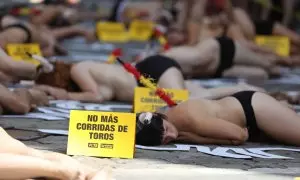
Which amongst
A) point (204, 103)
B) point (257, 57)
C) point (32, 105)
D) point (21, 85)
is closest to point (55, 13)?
point (257, 57)

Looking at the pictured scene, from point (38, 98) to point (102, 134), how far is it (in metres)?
1.77

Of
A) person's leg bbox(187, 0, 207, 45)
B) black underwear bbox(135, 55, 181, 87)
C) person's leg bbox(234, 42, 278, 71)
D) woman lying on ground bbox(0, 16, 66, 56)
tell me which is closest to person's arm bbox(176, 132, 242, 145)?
A: black underwear bbox(135, 55, 181, 87)

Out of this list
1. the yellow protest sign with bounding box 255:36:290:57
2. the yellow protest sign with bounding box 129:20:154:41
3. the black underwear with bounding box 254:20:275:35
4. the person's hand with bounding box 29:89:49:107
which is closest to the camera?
the person's hand with bounding box 29:89:49:107

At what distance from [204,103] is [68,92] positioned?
177cm

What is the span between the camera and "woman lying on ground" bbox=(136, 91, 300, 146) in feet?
15.7

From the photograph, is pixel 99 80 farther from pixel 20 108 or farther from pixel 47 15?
pixel 47 15

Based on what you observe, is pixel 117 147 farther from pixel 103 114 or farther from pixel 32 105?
pixel 32 105

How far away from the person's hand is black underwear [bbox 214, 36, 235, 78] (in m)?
2.21

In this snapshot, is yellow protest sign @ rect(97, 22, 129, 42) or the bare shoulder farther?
yellow protest sign @ rect(97, 22, 129, 42)

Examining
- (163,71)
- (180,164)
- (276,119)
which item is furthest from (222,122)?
(163,71)

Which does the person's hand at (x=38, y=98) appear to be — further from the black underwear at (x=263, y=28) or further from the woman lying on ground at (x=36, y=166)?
the black underwear at (x=263, y=28)

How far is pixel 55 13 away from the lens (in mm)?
10938

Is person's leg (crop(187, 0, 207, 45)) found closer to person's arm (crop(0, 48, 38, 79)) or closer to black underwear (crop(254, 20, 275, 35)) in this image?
black underwear (crop(254, 20, 275, 35))

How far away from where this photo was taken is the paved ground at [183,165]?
13.5 feet
